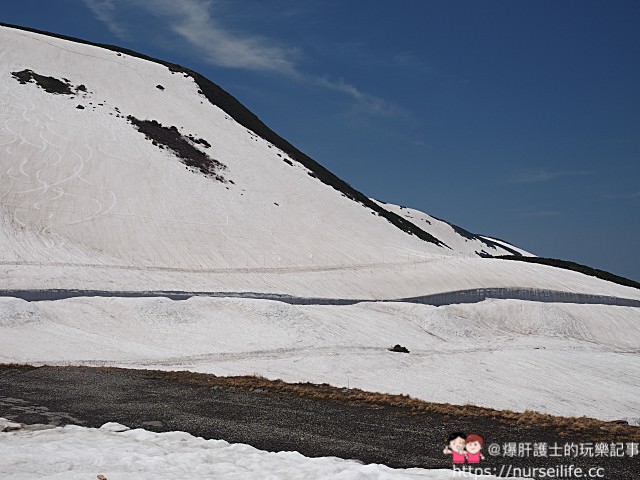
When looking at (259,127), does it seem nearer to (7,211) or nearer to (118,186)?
(118,186)

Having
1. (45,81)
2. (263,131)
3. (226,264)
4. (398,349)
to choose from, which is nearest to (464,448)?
(398,349)

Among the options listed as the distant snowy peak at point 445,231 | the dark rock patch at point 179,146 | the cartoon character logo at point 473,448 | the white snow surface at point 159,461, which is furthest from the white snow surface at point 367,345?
the distant snowy peak at point 445,231

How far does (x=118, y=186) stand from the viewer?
6781cm

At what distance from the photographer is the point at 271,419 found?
14.8m

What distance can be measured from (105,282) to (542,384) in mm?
31217

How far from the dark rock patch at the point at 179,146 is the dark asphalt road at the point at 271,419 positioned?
2320 inches

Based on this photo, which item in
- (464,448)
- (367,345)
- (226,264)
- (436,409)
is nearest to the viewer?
(464,448)

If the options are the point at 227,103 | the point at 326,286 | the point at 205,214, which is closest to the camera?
Result: the point at 326,286

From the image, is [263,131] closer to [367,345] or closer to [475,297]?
[475,297]

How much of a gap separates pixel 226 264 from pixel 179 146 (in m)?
27.4

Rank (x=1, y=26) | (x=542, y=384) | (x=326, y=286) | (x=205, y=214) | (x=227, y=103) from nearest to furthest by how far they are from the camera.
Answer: (x=542, y=384)
(x=326, y=286)
(x=205, y=214)
(x=1, y=26)
(x=227, y=103)

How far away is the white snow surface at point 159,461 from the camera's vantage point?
33.3ft

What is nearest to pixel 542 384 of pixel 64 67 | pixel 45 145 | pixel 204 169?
pixel 204 169

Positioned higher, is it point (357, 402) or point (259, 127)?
point (259, 127)
